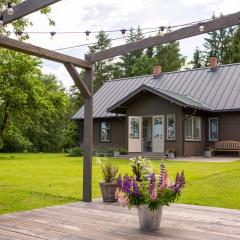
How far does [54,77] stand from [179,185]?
138 feet

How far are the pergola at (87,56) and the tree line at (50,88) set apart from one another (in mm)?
584

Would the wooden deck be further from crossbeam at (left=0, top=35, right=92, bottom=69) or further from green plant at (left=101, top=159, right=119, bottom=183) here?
crossbeam at (left=0, top=35, right=92, bottom=69)

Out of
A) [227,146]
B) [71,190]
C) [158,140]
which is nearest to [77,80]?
[71,190]

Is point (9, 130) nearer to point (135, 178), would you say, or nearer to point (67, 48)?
point (67, 48)

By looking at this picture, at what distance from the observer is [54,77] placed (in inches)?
1826

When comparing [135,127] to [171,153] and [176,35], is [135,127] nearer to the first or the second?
[171,153]

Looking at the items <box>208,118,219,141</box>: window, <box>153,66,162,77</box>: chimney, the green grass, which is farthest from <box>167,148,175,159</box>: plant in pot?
<box>153,66,162,77</box>: chimney

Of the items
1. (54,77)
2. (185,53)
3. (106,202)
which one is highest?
(185,53)

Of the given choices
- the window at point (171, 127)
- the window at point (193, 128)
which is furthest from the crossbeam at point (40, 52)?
the window at point (193, 128)

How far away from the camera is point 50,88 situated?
34.4m

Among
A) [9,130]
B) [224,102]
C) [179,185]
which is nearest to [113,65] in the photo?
[9,130]

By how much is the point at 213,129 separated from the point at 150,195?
19.1 m

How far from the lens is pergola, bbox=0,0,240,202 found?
19.5 ft

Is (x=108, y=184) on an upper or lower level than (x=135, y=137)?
lower
